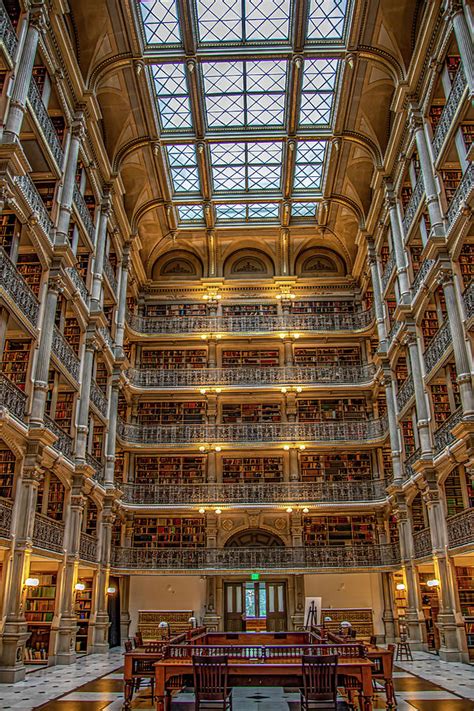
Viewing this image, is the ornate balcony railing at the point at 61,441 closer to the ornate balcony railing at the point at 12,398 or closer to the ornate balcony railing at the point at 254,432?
the ornate balcony railing at the point at 12,398

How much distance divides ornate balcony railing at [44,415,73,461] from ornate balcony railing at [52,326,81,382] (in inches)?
49.8

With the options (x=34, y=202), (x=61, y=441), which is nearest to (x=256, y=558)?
(x=61, y=441)

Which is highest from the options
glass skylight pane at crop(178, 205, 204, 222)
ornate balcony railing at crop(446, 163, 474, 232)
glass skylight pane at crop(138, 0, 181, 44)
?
glass skylight pane at crop(178, 205, 204, 222)

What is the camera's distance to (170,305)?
20.8m

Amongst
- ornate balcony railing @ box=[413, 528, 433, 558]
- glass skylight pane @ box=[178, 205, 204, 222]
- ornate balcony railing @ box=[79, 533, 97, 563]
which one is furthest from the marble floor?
glass skylight pane @ box=[178, 205, 204, 222]

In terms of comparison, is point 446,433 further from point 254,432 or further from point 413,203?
point 254,432

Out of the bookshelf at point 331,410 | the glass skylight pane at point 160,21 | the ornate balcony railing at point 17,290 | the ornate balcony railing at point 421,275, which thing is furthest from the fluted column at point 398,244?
the ornate balcony railing at point 17,290

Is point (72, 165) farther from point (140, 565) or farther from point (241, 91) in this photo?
point (140, 565)

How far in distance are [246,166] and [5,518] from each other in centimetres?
1273

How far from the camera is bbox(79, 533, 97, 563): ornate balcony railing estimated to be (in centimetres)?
1320

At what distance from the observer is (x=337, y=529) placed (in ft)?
58.0

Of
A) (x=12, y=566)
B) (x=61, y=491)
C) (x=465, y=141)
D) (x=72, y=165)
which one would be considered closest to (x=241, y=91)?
(x=72, y=165)

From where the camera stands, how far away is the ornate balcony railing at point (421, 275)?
12486 mm

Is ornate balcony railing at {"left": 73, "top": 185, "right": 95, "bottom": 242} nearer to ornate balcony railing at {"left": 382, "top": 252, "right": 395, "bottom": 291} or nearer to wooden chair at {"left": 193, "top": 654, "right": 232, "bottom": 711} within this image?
ornate balcony railing at {"left": 382, "top": 252, "right": 395, "bottom": 291}
